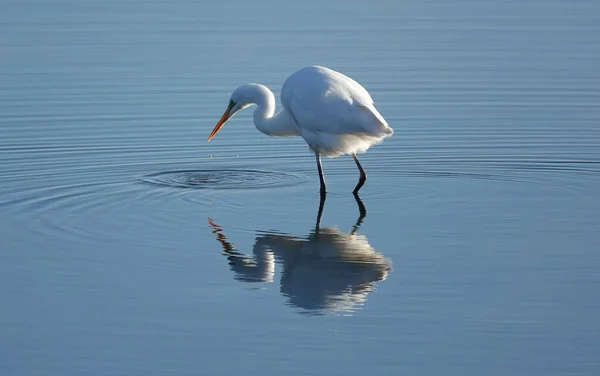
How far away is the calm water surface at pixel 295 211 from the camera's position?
771 centimetres

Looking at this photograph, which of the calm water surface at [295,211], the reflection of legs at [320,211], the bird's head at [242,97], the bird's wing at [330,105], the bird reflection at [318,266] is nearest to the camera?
the calm water surface at [295,211]

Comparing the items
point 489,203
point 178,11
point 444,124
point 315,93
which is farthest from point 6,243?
point 178,11

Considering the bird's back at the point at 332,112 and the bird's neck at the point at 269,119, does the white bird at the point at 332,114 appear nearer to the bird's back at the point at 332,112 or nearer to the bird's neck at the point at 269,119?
the bird's back at the point at 332,112

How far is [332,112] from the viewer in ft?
39.7

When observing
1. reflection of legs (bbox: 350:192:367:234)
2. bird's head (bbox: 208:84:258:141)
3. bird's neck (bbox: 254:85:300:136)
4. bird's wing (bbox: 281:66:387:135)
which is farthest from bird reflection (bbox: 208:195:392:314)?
bird's head (bbox: 208:84:258:141)

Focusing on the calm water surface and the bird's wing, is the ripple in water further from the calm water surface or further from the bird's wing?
the bird's wing

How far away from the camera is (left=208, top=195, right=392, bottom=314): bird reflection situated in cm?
866

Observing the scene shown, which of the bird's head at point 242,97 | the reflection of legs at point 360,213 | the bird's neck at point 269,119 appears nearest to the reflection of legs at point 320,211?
the reflection of legs at point 360,213

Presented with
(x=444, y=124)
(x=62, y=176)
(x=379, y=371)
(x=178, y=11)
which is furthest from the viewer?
(x=178, y=11)

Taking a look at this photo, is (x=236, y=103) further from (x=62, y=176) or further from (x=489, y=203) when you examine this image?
(x=489, y=203)

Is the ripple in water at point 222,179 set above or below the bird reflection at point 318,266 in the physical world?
above

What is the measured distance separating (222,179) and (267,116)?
0.93 metres

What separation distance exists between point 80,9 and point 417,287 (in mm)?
19023

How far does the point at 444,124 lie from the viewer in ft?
51.0
